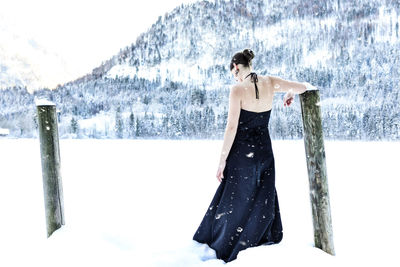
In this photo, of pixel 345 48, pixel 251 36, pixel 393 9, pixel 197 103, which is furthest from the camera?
pixel 251 36

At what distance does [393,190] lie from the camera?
25.3 feet

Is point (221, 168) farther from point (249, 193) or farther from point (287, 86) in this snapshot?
point (287, 86)

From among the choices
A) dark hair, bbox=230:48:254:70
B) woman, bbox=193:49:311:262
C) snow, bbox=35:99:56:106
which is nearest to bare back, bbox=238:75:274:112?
woman, bbox=193:49:311:262

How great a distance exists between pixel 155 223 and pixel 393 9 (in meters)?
184

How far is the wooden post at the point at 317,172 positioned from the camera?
9.77 feet

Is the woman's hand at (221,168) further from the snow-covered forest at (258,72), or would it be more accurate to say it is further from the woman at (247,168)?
the snow-covered forest at (258,72)

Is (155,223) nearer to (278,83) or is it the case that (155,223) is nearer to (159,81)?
(278,83)

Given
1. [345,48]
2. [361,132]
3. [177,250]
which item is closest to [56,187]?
[177,250]

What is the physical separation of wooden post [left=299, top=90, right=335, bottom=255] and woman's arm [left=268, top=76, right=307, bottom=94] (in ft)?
0.21

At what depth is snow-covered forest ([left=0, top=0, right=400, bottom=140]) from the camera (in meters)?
81.1

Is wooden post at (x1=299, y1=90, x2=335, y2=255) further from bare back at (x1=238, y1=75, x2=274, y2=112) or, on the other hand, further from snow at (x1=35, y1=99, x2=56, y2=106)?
snow at (x1=35, y1=99, x2=56, y2=106)

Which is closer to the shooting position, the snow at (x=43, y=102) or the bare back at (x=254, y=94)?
the bare back at (x=254, y=94)

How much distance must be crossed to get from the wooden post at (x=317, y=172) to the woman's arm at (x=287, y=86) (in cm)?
7

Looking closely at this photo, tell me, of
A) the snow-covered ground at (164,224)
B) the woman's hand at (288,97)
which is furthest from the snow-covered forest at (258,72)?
the woman's hand at (288,97)
